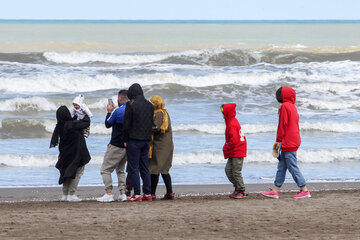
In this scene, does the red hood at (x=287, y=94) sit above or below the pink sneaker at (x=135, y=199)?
above

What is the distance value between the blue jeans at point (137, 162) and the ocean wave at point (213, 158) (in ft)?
14.7

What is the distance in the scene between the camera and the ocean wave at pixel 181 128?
17.2 m

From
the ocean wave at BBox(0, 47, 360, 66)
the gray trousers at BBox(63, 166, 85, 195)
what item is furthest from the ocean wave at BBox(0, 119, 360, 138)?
the ocean wave at BBox(0, 47, 360, 66)

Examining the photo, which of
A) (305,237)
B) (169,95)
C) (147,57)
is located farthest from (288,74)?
(305,237)

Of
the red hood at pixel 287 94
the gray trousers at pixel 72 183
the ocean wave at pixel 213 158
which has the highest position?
the red hood at pixel 287 94

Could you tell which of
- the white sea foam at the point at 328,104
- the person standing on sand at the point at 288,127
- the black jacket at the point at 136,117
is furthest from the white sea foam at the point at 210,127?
the person standing on sand at the point at 288,127

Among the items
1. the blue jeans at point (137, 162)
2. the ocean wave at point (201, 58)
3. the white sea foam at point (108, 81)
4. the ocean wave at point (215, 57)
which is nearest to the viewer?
the blue jeans at point (137, 162)

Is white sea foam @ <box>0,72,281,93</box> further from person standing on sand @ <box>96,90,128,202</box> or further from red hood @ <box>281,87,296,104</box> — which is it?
red hood @ <box>281,87,296,104</box>

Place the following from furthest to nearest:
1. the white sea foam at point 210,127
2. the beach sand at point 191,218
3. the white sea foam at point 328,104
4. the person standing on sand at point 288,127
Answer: the white sea foam at point 328,104 < the white sea foam at point 210,127 < the person standing on sand at point 288,127 < the beach sand at point 191,218

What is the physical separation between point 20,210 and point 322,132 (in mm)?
11569

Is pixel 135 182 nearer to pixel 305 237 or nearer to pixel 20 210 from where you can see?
pixel 20 210

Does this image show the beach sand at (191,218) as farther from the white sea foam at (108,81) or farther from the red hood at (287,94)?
the white sea foam at (108,81)

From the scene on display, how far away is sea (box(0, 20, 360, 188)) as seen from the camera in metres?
12.7

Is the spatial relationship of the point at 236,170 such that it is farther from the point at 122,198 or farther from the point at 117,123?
the point at 117,123
